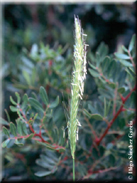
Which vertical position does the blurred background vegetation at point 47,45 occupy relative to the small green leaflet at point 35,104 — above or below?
above

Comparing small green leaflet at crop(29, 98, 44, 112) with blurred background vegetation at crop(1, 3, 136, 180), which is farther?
blurred background vegetation at crop(1, 3, 136, 180)

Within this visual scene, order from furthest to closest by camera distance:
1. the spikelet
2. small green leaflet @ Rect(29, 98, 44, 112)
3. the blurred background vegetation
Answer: the blurred background vegetation → small green leaflet @ Rect(29, 98, 44, 112) → the spikelet

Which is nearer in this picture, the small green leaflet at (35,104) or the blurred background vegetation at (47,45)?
the small green leaflet at (35,104)

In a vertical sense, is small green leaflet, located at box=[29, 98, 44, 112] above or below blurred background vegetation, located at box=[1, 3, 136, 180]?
below

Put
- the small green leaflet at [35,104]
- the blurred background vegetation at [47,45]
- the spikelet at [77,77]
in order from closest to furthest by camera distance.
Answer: the spikelet at [77,77]
the small green leaflet at [35,104]
the blurred background vegetation at [47,45]

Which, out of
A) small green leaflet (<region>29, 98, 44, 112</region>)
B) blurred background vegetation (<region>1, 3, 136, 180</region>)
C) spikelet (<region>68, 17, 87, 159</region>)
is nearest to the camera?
spikelet (<region>68, 17, 87, 159</region>)

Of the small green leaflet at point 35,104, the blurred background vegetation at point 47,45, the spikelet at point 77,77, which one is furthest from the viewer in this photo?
the blurred background vegetation at point 47,45

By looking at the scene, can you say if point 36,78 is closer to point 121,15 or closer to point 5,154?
point 5,154

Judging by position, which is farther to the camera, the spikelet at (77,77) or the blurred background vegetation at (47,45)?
the blurred background vegetation at (47,45)
